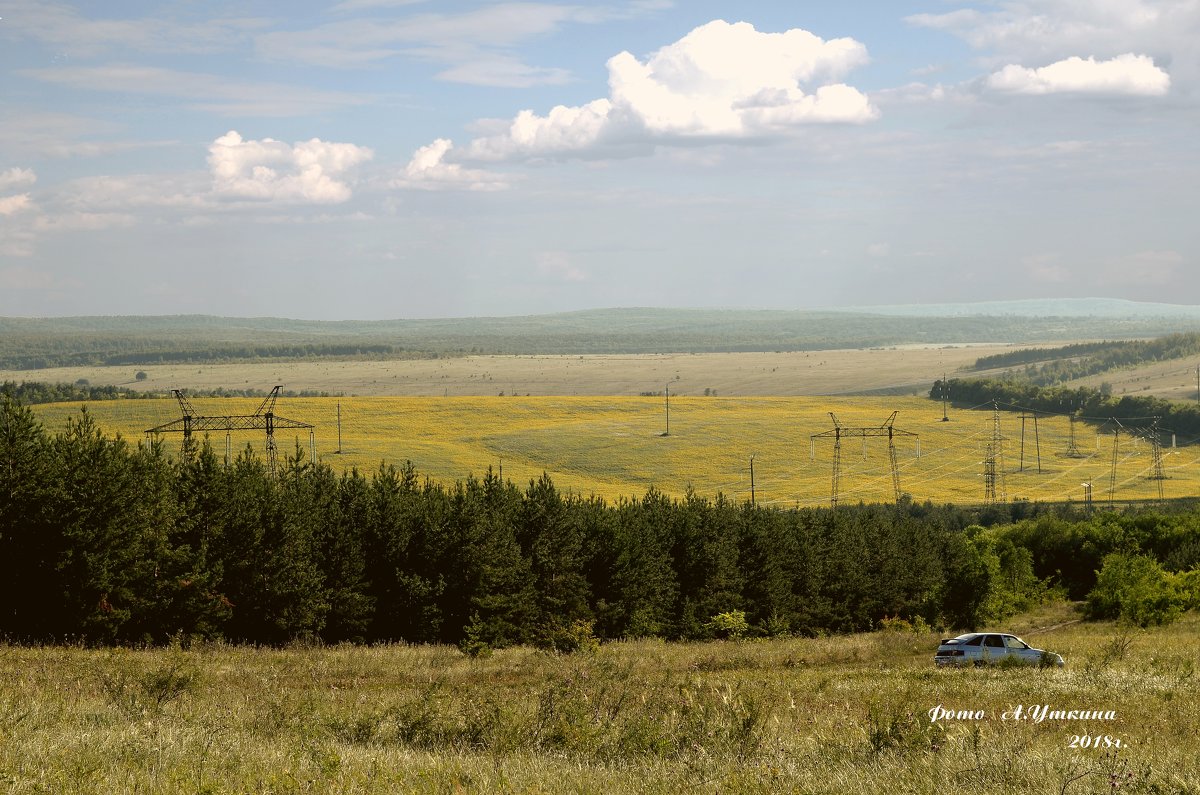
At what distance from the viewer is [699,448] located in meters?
143

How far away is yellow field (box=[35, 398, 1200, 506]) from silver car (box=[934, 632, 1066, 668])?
2915 inches

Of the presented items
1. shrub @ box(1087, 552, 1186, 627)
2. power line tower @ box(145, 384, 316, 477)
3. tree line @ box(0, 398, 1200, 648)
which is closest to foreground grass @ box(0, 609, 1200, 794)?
tree line @ box(0, 398, 1200, 648)

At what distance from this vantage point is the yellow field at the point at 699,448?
119750 mm

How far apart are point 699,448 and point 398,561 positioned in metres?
95.9

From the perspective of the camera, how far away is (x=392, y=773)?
13.4 meters

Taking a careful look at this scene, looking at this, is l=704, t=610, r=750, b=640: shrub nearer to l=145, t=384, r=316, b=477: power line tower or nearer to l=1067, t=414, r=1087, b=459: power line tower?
l=145, t=384, r=316, b=477: power line tower

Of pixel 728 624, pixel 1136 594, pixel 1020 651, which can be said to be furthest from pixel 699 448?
pixel 1020 651

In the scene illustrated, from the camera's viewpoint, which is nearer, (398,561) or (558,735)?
(558,735)

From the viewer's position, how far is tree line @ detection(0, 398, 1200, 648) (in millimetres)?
37312

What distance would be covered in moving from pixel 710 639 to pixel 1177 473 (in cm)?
9785

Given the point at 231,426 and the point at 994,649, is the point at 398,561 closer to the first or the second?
the point at 994,649

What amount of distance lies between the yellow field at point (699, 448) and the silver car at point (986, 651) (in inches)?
2915

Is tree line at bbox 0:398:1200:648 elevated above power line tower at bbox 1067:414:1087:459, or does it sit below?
above

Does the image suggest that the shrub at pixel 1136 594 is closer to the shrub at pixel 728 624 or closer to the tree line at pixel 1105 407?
the shrub at pixel 728 624
